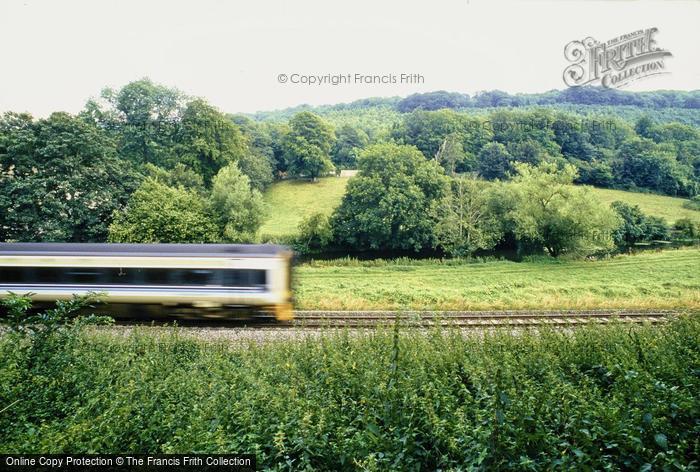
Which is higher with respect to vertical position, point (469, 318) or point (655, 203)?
point (655, 203)

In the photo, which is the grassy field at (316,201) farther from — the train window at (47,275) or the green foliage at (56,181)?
the train window at (47,275)

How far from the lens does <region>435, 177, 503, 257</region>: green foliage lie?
824 inches

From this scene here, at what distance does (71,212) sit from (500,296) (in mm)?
17226

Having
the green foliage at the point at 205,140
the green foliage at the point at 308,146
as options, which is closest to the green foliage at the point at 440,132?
the green foliage at the point at 308,146

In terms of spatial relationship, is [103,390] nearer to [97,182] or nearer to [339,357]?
[339,357]

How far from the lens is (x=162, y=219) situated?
18.1 meters

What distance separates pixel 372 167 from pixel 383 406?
19645mm

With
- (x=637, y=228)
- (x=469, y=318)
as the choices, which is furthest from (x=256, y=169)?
(x=637, y=228)

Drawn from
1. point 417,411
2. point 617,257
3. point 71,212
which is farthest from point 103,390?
point 617,257

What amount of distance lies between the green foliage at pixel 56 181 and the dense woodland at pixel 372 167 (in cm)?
5

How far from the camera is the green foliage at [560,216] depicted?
64.4 feet

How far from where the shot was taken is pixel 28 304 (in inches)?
240

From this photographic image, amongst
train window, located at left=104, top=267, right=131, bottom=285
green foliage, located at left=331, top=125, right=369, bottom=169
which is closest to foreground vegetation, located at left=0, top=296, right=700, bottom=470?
train window, located at left=104, top=267, right=131, bottom=285

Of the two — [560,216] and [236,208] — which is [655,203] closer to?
[560,216]
